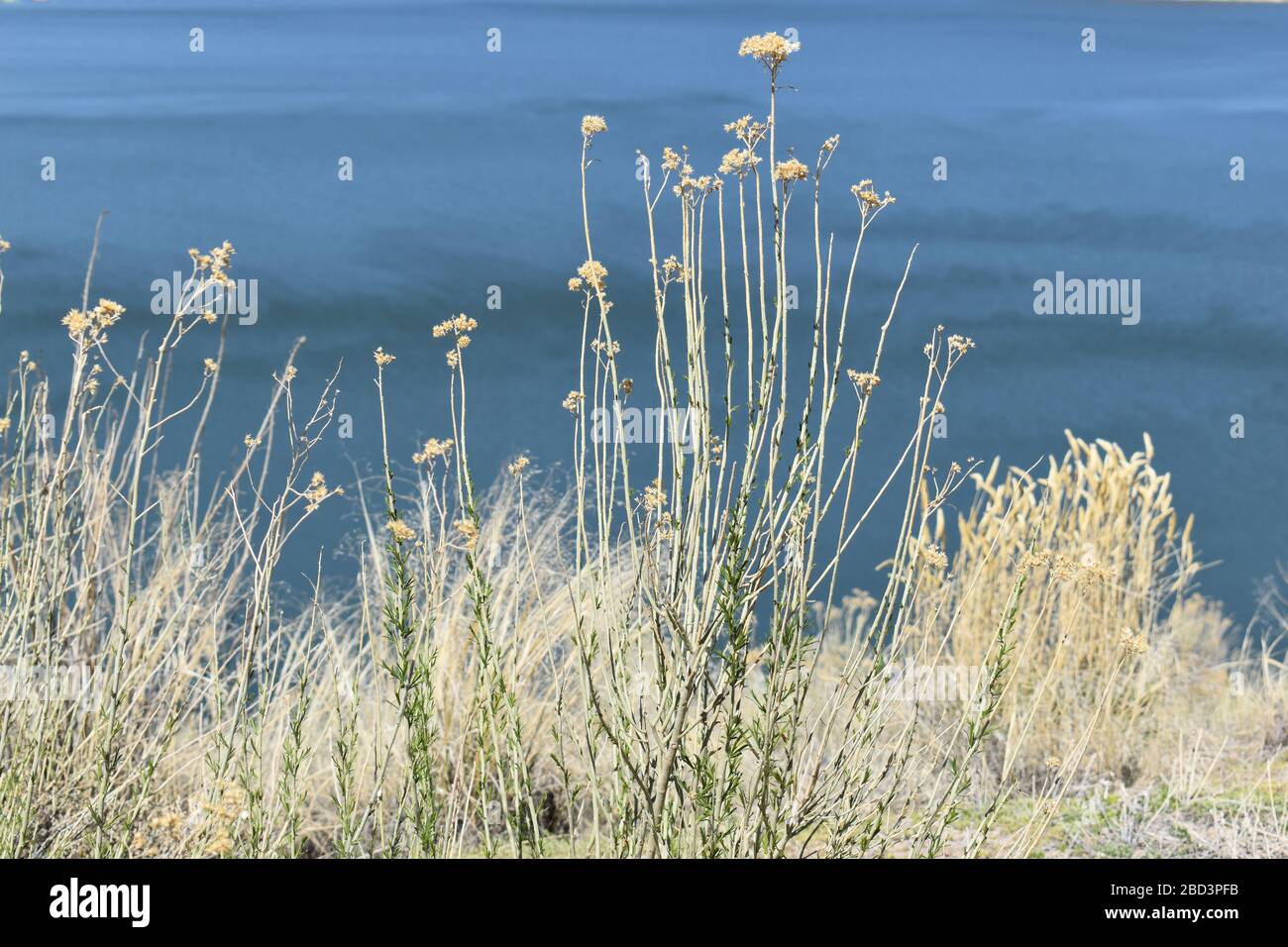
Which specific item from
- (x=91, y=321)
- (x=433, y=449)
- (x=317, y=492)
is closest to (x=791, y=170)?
(x=433, y=449)

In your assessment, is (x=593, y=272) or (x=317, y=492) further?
(x=317, y=492)

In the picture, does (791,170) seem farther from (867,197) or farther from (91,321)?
(91,321)

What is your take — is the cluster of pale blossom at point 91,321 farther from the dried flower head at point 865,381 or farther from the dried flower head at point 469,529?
the dried flower head at point 865,381

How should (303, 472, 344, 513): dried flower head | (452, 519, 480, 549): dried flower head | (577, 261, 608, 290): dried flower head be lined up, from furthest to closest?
(303, 472, 344, 513): dried flower head < (577, 261, 608, 290): dried flower head < (452, 519, 480, 549): dried flower head

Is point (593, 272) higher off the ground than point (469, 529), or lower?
higher

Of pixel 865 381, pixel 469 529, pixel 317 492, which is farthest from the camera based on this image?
pixel 317 492

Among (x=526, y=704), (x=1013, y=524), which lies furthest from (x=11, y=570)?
(x=1013, y=524)

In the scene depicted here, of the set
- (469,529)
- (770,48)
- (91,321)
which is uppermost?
(770,48)

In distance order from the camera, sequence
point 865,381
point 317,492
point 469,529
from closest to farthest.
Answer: point 469,529 < point 865,381 < point 317,492

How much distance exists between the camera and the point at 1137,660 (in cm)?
421

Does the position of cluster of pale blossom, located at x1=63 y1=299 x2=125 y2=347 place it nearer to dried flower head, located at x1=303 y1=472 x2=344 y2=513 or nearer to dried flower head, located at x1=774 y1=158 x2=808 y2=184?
dried flower head, located at x1=303 y1=472 x2=344 y2=513

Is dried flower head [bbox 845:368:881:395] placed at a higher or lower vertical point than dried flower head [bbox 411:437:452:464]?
higher

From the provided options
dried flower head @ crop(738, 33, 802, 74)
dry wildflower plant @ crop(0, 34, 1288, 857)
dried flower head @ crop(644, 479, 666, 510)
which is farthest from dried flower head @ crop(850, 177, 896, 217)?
dried flower head @ crop(644, 479, 666, 510)

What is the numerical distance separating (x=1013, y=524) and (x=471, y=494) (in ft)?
8.31
